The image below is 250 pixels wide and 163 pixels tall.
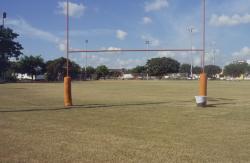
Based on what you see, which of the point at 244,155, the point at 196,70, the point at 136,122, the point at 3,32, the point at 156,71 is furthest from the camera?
the point at 196,70

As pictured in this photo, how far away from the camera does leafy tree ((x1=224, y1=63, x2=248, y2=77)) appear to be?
168500 mm

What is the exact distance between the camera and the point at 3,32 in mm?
88938

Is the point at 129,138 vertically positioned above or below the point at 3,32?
below

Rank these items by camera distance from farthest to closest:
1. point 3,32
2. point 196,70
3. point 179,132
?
point 196,70 → point 3,32 → point 179,132

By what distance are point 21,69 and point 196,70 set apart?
274 feet

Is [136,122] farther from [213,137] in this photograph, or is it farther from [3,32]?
[3,32]

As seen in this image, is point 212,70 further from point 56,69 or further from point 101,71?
point 56,69

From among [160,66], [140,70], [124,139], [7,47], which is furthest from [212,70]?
[124,139]

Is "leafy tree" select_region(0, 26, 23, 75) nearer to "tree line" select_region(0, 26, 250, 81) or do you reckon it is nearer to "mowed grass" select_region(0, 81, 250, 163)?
"tree line" select_region(0, 26, 250, 81)

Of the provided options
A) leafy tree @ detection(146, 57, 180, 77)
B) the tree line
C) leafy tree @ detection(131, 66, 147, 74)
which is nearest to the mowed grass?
the tree line

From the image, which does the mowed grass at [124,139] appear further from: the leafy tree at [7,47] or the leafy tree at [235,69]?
the leafy tree at [235,69]

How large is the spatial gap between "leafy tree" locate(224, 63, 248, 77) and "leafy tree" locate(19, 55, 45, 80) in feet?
255

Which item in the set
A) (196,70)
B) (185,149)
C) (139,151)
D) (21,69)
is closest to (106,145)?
(139,151)

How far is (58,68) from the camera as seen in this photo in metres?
125
